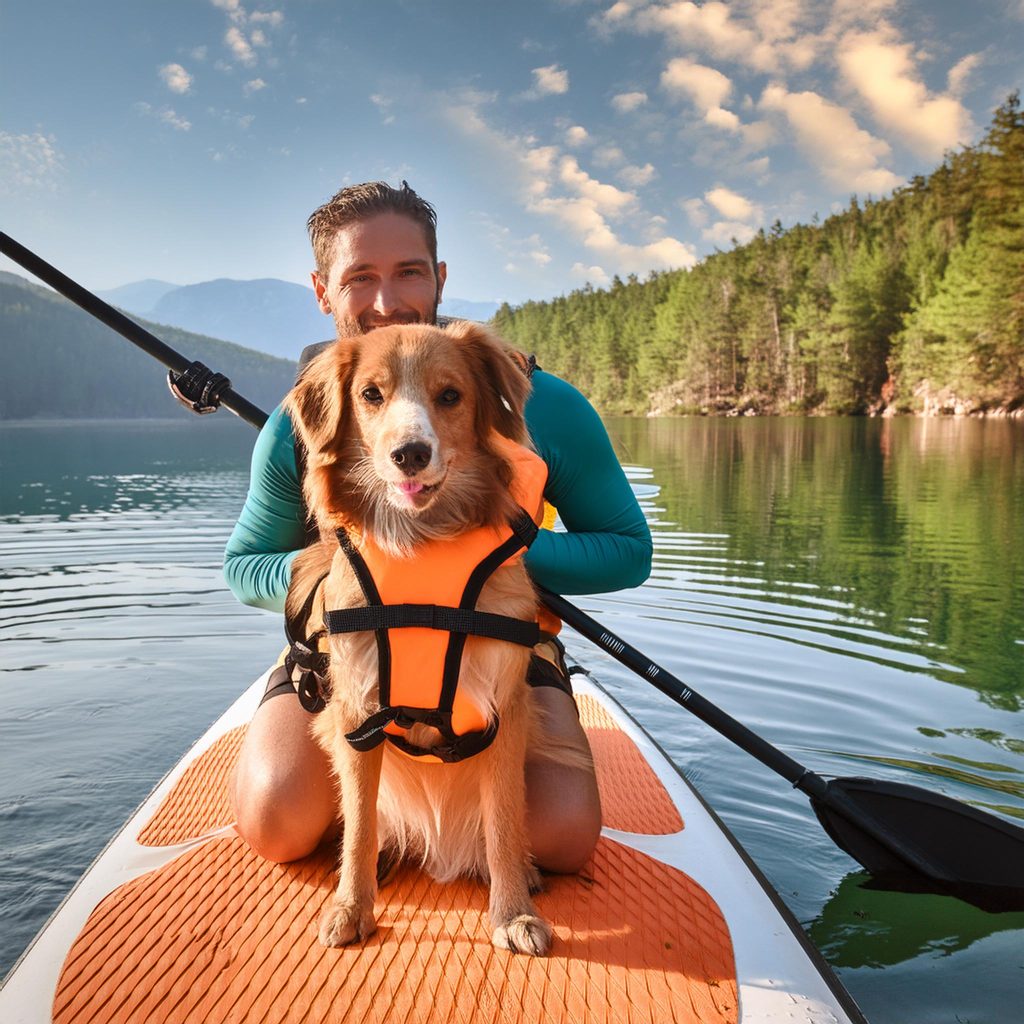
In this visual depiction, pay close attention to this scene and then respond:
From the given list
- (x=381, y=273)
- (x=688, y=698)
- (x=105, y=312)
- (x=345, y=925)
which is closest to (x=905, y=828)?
(x=688, y=698)

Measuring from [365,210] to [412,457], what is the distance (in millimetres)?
1706

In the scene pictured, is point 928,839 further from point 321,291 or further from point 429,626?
point 321,291

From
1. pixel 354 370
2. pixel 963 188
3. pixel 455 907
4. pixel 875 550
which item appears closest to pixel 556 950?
pixel 455 907

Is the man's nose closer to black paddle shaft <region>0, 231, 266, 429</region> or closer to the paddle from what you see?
black paddle shaft <region>0, 231, 266, 429</region>

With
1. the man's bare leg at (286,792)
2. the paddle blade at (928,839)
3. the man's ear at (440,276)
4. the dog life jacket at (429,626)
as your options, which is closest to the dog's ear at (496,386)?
the dog life jacket at (429,626)

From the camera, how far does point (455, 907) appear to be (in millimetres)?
2895

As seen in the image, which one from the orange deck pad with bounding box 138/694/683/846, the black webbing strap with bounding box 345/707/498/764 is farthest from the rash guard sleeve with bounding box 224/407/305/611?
the orange deck pad with bounding box 138/694/683/846

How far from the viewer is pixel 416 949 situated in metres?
2.63

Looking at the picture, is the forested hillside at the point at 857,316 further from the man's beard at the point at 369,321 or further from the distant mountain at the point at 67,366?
the distant mountain at the point at 67,366

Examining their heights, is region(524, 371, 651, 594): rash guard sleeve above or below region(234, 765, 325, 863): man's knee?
above

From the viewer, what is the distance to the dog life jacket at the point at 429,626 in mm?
2635

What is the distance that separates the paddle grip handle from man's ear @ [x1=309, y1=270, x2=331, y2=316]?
188 cm

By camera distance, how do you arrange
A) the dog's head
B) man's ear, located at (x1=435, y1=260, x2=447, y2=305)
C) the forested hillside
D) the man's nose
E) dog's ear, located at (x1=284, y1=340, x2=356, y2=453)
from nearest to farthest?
1. the dog's head
2. dog's ear, located at (x1=284, y1=340, x2=356, y2=453)
3. the man's nose
4. man's ear, located at (x1=435, y1=260, x2=447, y2=305)
5. the forested hillside

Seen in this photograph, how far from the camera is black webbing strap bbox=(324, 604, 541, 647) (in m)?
2.62
